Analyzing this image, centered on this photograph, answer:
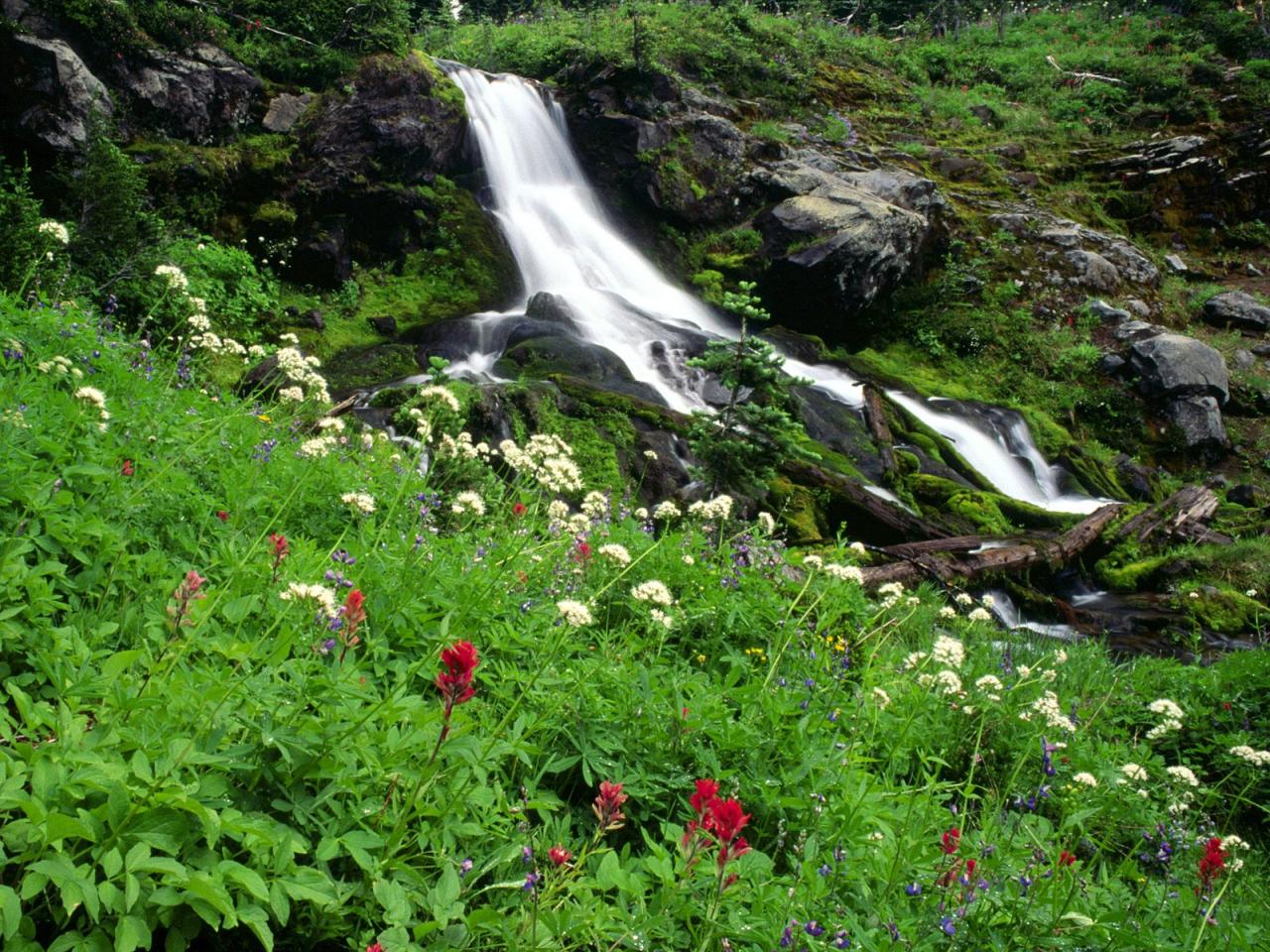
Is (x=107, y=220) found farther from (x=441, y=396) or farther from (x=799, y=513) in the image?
(x=799, y=513)

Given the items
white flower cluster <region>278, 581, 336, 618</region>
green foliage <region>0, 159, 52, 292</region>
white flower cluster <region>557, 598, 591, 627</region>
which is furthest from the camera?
green foliage <region>0, 159, 52, 292</region>

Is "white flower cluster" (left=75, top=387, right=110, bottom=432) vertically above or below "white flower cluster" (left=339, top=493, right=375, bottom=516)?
above

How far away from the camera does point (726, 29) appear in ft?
91.2

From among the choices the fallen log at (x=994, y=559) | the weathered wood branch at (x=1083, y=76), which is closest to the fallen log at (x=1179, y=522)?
the fallen log at (x=994, y=559)

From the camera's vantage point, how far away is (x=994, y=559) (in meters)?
9.22

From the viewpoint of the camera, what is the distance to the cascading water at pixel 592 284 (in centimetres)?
1396

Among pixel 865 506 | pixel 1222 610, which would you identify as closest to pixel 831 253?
pixel 865 506

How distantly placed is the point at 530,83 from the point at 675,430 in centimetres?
1595

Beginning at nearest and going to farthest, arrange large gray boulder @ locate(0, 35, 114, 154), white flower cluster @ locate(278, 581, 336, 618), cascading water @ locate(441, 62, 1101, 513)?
white flower cluster @ locate(278, 581, 336, 618), large gray boulder @ locate(0, 35, 114, 154), cascading water @ locate(441, 62, 1101, 513)

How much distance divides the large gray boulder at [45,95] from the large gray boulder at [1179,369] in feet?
72.6

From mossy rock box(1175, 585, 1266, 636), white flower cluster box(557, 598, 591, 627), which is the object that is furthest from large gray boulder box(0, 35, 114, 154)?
mossy rock box(1175, 585, 1266, 636)

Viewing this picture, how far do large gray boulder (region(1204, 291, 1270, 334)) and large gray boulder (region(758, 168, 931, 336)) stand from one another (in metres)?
9.98

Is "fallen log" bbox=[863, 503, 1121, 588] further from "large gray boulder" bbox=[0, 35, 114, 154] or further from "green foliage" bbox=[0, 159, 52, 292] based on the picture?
"large gray boulder" bbox=[0, 35, 114, 154]

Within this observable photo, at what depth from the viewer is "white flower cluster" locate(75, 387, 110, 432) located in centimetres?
270
